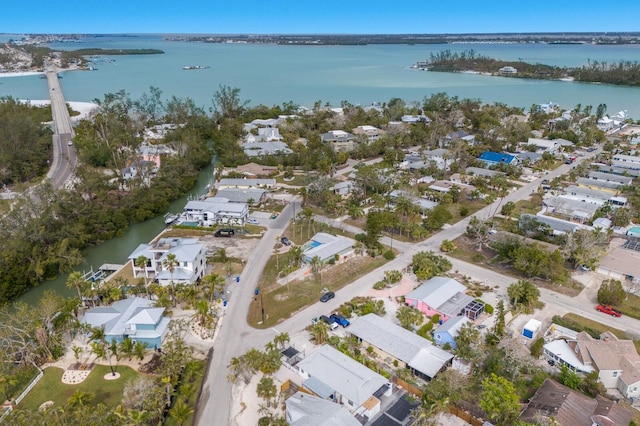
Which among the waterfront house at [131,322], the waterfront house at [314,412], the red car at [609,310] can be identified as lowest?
the red car at [609,310]

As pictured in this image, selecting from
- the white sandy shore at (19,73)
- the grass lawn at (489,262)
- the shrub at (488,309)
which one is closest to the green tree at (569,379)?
the shrub at (488,309)

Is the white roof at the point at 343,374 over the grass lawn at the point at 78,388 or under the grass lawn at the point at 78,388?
over

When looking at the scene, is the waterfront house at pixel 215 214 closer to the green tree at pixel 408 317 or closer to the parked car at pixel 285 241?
the parked car at pixel 285 241

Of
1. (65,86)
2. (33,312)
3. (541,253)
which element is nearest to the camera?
(33,312)

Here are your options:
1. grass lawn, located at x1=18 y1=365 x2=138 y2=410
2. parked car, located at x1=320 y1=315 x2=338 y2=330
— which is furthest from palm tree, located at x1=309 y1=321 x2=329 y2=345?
grass lawn, located at x1=18 y1=365 x2=138 y2=410

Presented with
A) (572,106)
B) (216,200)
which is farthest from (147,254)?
(572,106)

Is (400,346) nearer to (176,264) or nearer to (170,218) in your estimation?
(176,264)

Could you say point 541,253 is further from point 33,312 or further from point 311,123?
point 311,123
